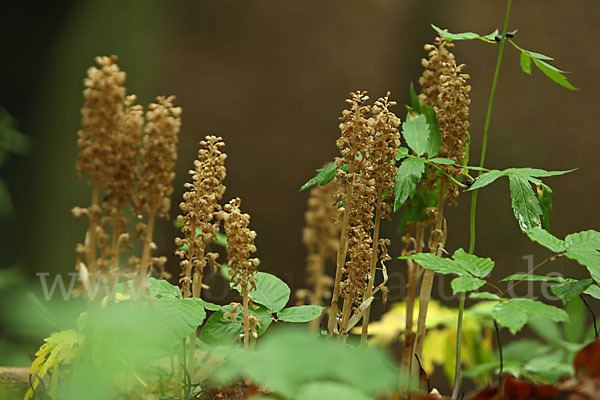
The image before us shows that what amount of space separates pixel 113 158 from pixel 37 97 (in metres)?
2.48

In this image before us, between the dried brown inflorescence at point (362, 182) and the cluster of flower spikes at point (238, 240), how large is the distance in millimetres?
118

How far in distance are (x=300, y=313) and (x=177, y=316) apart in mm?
177

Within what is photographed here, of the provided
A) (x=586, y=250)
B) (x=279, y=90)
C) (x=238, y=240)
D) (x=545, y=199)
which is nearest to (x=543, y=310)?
(x=586, y=250)

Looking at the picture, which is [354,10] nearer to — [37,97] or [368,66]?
[368,66]

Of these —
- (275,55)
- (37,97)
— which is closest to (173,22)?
(275,55)

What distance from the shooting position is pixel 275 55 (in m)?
2.70

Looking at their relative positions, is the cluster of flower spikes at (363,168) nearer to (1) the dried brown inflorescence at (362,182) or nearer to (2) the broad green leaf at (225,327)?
(1) the dried brown inflorescence at (362,182)

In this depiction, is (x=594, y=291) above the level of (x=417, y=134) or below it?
below

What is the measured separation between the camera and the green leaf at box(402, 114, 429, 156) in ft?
2.46

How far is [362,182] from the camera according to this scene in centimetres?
73

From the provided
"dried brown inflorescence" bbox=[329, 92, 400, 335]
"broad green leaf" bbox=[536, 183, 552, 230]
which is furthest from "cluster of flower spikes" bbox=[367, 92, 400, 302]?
"broad green leaf" bbox=[536, 183, 552, 230]

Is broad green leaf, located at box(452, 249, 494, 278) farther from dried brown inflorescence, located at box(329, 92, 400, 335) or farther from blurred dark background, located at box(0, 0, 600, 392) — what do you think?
blurred dark background, located at box(0, 0, 600, 392)

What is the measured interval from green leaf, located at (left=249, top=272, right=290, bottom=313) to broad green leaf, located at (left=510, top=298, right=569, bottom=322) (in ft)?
0.99

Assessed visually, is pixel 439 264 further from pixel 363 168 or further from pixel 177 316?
pixel 177 316
